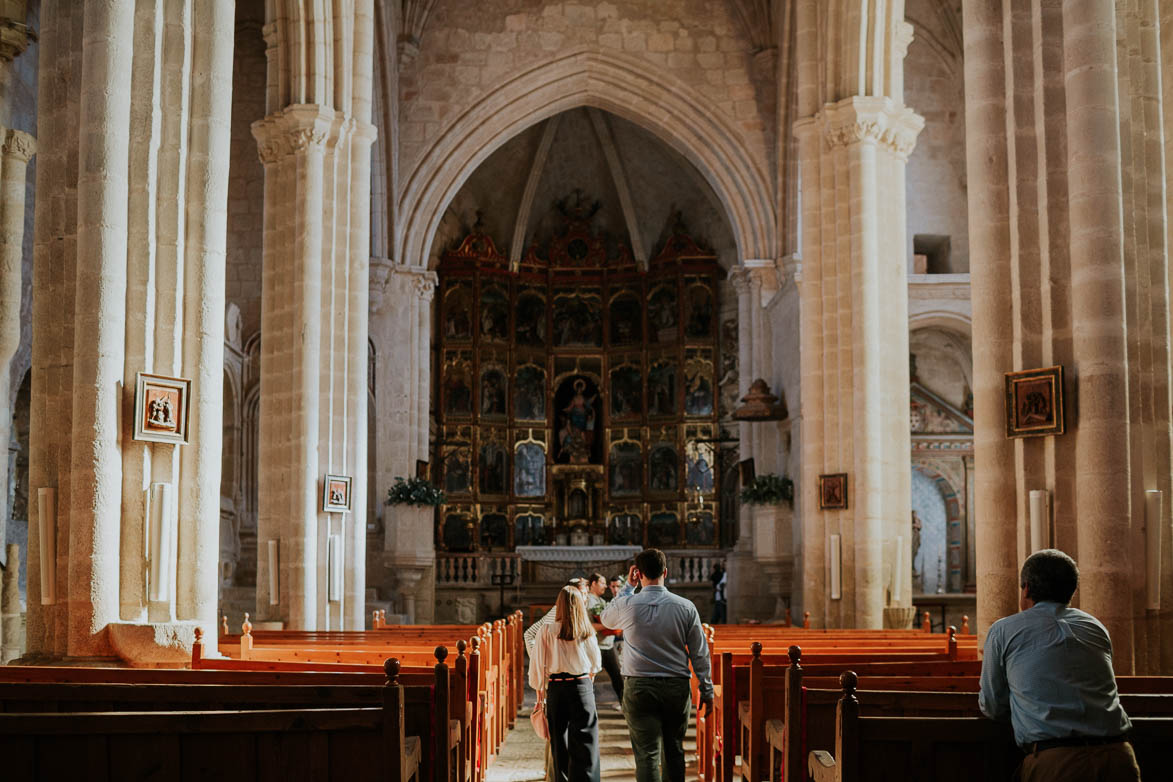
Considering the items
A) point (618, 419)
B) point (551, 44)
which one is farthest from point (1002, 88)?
point (618, 419)

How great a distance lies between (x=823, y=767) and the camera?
4.93 m

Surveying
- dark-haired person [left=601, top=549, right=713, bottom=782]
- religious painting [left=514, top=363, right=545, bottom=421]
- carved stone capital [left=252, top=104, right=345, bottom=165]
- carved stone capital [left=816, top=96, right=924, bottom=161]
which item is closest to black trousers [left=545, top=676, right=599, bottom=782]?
dark-haired person [left=601, top=549, right=713, bottom=782]

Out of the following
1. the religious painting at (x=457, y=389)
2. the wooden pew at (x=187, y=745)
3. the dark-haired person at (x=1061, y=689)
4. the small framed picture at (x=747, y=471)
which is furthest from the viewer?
the religious painting at (x=457, y=389)

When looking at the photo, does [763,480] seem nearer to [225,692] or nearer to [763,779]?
[763,779]

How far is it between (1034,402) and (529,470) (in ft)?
69.6

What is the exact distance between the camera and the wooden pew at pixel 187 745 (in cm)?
453

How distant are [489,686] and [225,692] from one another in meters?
5.01

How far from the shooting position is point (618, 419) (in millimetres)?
29578

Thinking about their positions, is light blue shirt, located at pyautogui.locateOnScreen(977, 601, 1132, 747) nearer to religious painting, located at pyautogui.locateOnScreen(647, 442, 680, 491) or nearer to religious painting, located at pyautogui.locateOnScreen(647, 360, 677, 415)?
religious painting, located at pyautogui.locateOnScreen(647, 442, 680, 491)

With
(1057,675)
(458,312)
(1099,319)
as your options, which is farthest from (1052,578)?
(458,312)

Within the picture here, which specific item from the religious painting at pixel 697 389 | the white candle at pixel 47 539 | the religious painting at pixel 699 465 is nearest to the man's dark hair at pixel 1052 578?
the white candle at pixel 47 539

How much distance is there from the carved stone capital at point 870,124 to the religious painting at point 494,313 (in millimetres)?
13666

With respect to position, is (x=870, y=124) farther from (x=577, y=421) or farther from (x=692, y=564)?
(x=577, y=421)

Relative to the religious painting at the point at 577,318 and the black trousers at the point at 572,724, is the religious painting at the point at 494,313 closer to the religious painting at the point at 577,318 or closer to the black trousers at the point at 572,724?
the religious painting at the point at 577,318
